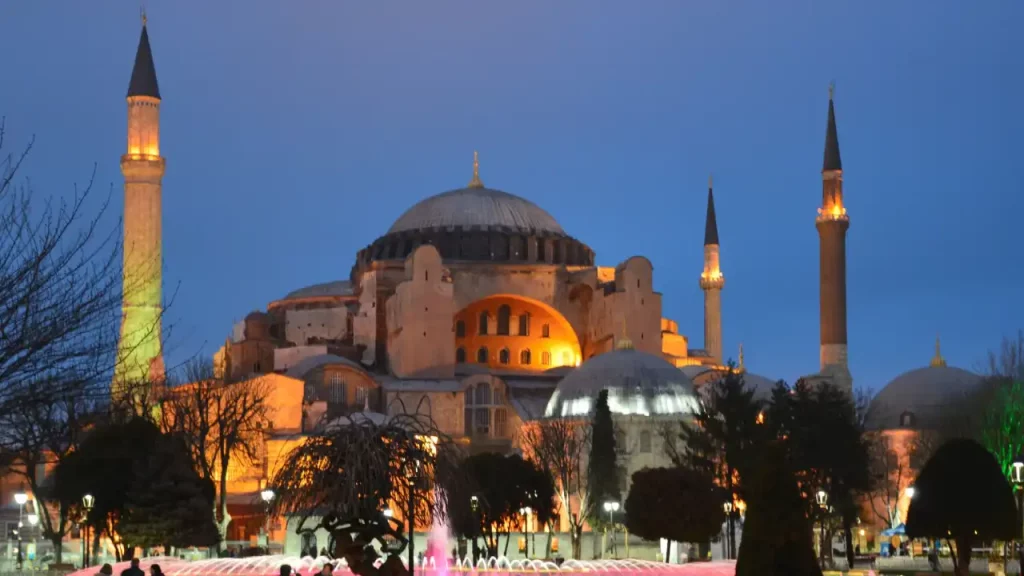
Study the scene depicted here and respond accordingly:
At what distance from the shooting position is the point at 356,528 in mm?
19656

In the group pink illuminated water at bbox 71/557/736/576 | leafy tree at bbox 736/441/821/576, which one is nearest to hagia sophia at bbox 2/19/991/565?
pink illuminated water at bbox 71/557/736/576

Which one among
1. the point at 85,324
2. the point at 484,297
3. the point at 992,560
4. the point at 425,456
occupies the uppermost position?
the point at 484,297

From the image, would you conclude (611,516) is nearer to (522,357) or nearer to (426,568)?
(426,568)

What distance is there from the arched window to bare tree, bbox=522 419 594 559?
1293cm

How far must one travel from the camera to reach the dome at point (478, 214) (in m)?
80.6

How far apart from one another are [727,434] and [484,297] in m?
26.7

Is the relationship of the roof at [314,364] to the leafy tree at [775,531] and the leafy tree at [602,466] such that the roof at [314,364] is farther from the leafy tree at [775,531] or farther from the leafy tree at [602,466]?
the leafy tree at [775,531]

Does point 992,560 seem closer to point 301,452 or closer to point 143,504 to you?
point 143,504

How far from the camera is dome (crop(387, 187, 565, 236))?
80.6 m

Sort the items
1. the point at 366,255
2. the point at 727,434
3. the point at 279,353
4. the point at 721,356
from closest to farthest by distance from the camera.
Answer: the point at 727,434, the point at 279,353, the point at 366,255, the point at 721,356

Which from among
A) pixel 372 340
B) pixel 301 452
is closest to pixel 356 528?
pixel 301 452

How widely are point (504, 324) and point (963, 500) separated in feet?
159

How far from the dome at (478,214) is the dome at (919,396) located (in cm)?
1642

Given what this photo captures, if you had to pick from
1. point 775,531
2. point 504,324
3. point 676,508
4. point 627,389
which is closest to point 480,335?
point 504,324
